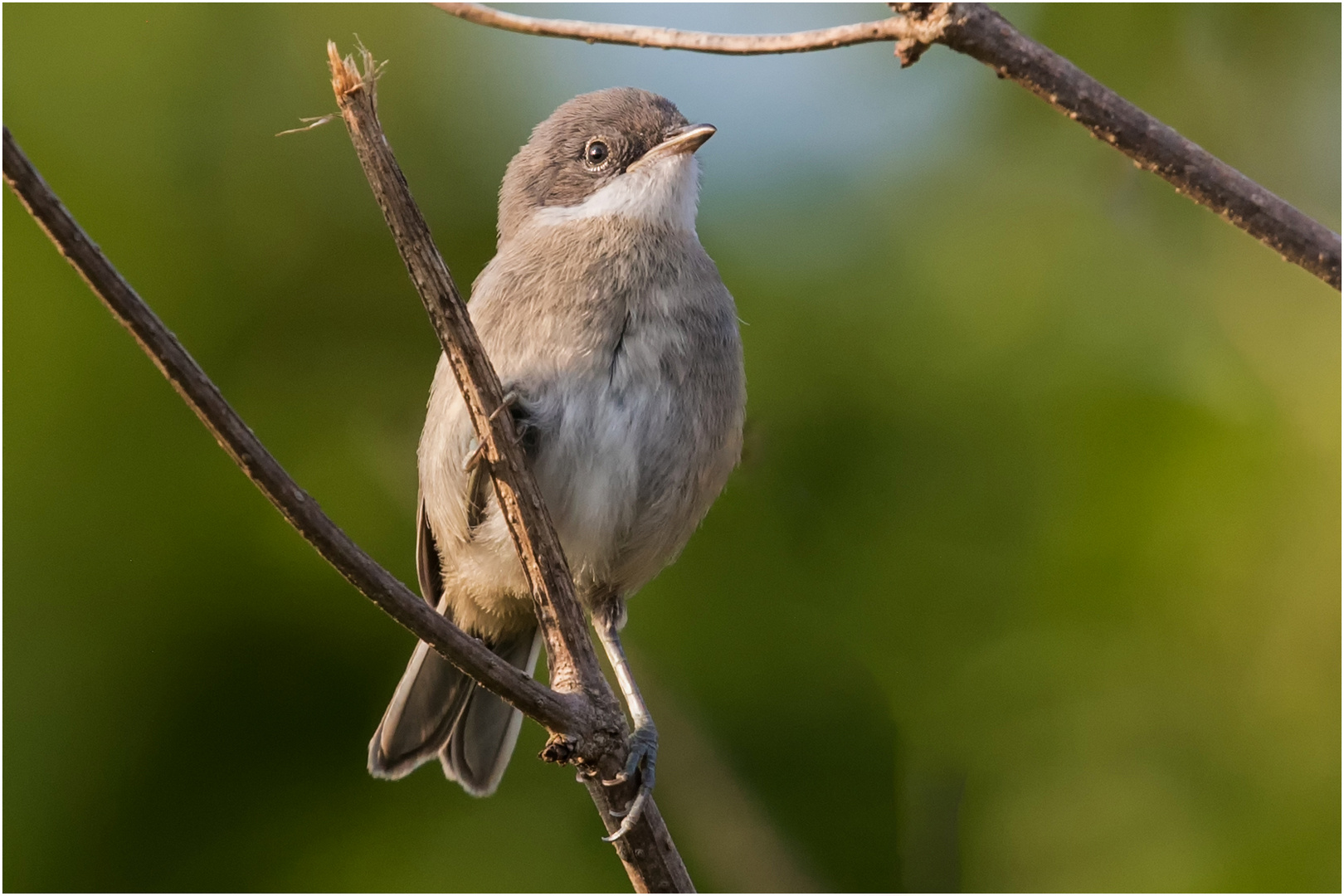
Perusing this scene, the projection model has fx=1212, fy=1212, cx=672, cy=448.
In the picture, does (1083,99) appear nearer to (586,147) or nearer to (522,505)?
(522,505)

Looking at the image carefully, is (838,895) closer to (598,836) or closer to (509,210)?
(598,836)

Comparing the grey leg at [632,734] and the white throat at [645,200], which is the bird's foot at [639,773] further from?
the white throat at [645,200]

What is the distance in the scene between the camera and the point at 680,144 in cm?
454

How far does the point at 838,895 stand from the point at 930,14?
3.59 metres

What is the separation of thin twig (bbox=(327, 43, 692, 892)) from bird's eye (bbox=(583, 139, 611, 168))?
6.41 feet

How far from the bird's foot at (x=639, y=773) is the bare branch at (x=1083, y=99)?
5.79 ft

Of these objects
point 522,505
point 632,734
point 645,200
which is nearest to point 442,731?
point 632,734

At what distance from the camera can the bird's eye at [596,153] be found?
4.73 meters

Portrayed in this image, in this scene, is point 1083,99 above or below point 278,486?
above

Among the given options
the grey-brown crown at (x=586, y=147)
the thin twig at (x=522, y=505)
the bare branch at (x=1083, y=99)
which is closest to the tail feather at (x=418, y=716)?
the thin twig at (x=522, y=505)

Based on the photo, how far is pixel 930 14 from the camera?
2.16 meters

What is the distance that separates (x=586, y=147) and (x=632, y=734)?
234 centimetres

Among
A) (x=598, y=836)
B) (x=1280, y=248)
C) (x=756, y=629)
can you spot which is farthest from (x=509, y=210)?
(x=1280, y=248)

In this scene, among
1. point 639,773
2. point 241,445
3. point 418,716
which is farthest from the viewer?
point 418,716
